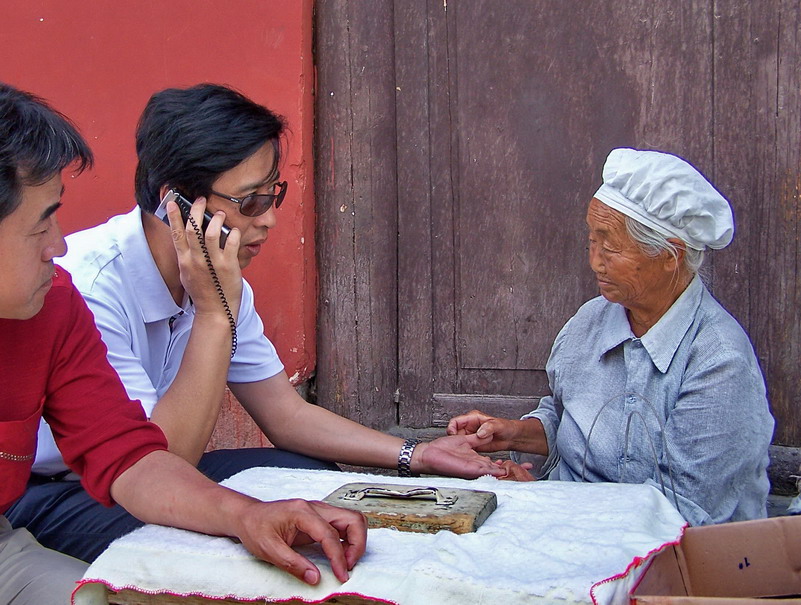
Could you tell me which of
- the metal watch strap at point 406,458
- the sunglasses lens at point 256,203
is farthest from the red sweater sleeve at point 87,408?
the metal watch strap at point 406,458

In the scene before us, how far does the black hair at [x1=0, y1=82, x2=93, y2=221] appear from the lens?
1625mm

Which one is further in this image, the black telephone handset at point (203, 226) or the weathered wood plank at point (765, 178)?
the weathered wood plank at point (765, 178)

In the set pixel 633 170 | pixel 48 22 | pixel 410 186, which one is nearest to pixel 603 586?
pixel 633 170

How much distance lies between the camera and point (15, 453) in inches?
71.6

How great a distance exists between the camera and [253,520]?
1.49m

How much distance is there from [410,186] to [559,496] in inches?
72.6

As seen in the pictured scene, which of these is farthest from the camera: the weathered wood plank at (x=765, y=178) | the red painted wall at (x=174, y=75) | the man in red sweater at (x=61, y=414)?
the red painted wall at (x=174, y=75)

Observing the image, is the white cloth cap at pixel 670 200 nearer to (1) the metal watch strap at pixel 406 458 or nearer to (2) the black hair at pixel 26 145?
(1) the metal watch strap at pixel 406 458

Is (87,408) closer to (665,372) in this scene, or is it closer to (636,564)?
(636,564)

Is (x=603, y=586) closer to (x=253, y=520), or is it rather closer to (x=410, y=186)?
(x=253, y=520)

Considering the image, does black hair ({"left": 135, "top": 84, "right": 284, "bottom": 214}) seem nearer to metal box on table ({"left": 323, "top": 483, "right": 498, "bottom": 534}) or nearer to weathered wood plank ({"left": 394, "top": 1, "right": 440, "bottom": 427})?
metal box on table ({"left": 323, "top": 483, "right": 498, "bottom": 534})

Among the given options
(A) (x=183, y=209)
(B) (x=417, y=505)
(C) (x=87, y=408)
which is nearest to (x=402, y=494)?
(B) (x=417, y=505)

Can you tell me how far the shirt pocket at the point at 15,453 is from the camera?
5.88 feet

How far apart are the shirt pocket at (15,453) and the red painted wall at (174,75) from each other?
1551 millimetres
